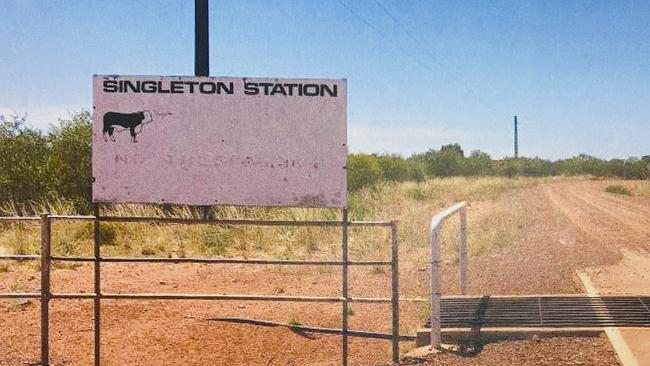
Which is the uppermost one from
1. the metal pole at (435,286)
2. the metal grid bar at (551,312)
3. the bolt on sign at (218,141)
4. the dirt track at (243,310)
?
the bolt on sign at (218,141)

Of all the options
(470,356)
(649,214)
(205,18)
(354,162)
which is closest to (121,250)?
(205,18)

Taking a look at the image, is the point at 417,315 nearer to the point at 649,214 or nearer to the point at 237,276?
the point at 237,276

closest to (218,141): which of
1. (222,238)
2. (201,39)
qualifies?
(201,39)

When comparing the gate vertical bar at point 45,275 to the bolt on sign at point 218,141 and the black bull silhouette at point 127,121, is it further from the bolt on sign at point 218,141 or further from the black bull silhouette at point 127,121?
the black bull silhouette at point 127,121

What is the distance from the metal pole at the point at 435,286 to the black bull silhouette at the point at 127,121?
312 centimetres

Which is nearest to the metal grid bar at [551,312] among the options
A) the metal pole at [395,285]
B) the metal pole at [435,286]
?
the metal pole at [435,286]

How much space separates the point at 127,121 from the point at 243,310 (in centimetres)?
456

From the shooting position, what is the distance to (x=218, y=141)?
765 centimetres

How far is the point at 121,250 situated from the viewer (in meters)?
16.8

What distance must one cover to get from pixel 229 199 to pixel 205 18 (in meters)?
2.72

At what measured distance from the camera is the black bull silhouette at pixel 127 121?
7609 millimetres

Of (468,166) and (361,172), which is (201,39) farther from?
(468,166)

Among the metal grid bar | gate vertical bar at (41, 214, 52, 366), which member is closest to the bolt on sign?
gate vertical bar at (41, 214, 52, 366)

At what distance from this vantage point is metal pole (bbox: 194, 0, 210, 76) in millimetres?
9086
